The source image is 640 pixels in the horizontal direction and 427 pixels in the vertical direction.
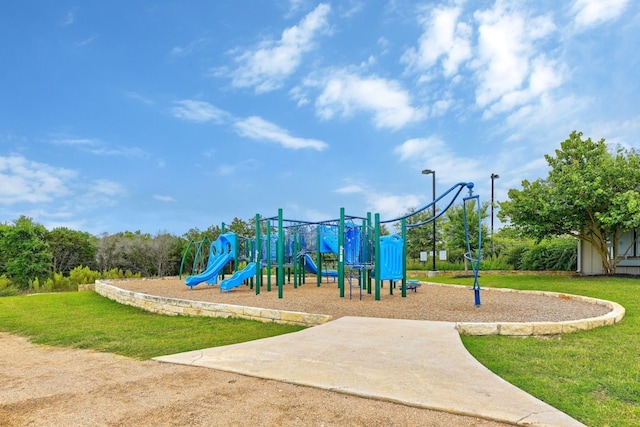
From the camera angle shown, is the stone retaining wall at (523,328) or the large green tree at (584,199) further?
the large green tree at (584,199)

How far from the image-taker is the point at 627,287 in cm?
1229

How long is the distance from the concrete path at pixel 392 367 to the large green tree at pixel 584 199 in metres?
12.3

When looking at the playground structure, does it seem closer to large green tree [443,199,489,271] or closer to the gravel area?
the gravel area

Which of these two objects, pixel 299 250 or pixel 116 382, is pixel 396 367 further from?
pixel 299 250

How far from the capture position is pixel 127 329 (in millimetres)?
7461

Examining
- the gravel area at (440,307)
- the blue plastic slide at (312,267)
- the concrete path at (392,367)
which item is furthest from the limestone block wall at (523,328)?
the blue plastic slide at (312,267)

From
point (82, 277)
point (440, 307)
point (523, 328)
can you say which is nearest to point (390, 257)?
point (440, 307)

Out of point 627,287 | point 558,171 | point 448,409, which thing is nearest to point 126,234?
point 558,171

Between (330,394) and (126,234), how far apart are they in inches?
1295

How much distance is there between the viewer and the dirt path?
301cm

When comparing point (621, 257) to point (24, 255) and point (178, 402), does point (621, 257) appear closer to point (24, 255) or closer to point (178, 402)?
point (178, 402)

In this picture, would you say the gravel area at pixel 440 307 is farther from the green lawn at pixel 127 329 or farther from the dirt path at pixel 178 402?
the dirt path at pixel 178 402

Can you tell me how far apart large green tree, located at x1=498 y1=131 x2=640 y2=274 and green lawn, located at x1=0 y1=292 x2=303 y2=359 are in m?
13.3

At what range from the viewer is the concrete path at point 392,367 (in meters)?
3.19
